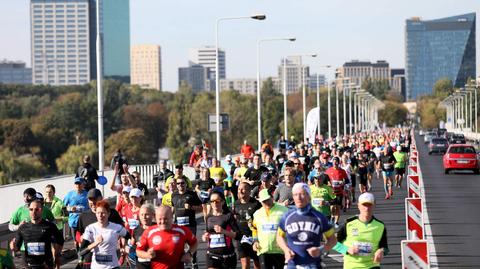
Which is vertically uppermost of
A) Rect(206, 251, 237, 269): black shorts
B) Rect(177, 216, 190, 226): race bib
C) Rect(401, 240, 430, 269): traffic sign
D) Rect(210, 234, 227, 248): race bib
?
Rect(401, 240, 430, 269): traffic sign

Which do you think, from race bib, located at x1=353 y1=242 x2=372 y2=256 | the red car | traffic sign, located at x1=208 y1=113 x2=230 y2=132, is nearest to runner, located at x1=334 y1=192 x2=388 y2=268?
race bib, located at x1=353 y1=242 x2=372 y2=256

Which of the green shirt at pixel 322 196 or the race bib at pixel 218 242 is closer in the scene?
the race bib at pixel 218 242

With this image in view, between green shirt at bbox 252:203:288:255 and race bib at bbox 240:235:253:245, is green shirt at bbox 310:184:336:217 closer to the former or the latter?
race bib at bbox 240:235:253:245

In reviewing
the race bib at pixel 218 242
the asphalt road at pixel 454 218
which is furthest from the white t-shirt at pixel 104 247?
the asphalt road at pixel 454 218

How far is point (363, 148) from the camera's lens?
3628cm

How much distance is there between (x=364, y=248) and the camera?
11234mm

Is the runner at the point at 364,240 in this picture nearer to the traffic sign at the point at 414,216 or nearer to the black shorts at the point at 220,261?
the black shorts at the point at 220,261

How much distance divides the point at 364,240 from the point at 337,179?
14.1 metres

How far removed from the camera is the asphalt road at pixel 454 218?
1889 cm

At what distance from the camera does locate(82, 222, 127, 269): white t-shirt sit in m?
12.0

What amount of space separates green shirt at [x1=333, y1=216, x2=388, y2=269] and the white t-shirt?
230 cm

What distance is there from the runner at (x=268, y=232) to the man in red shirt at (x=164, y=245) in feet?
8.10

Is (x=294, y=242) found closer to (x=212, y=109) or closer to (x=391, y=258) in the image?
→ (x=391, y=258)

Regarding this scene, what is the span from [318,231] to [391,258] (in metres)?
8.73
